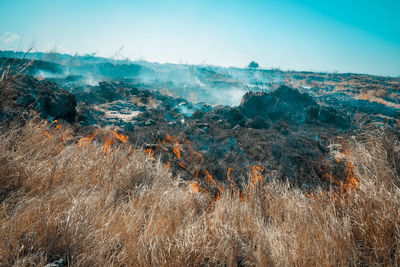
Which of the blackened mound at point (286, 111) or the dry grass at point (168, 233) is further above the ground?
the dry grass at point (168, 233)

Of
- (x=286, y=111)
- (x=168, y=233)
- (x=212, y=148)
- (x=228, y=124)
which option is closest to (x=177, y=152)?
(x=212, y=148)

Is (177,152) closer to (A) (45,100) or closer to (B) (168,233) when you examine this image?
(B) (168,233)

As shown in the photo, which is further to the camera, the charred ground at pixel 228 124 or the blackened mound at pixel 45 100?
the blackened mound at pixel 45 100

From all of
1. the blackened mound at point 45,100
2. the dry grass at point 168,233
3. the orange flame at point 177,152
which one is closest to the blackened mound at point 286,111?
the orange flame at point 177,152

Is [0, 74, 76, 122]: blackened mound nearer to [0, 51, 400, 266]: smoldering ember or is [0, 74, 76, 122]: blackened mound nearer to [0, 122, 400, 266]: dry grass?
[0, 51, 400, 266]: smoldering ember

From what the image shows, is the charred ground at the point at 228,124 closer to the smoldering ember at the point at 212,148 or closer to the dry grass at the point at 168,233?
the smoldering ember at the point at 212,148

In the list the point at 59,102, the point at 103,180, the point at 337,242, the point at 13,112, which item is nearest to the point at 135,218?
the point at 103,180

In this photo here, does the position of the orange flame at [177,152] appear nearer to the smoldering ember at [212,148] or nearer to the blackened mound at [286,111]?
the smoldering ember at [212,148]

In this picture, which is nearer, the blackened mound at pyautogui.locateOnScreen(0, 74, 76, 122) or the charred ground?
the charred ground

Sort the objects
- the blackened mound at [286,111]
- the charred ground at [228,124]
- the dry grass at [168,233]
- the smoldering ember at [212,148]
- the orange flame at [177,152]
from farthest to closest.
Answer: the blackened mound at [286,111], the orange flame at [177,152], the charred ground at [228,124], the smoldering ember at [212,148], the dry grass at [168,233]

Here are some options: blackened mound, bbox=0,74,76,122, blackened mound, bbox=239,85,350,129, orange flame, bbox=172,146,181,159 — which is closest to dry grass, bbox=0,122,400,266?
orange flame, bbox=172,146,181,159

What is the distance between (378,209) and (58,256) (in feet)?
8.38

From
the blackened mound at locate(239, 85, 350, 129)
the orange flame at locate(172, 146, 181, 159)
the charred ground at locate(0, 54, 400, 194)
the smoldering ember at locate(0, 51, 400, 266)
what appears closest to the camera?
the smoldering ember at locate(0, 51, 400, 266)

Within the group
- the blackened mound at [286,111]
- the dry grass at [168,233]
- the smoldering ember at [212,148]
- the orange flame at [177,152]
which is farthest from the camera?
the blackened mound at [286,111]
